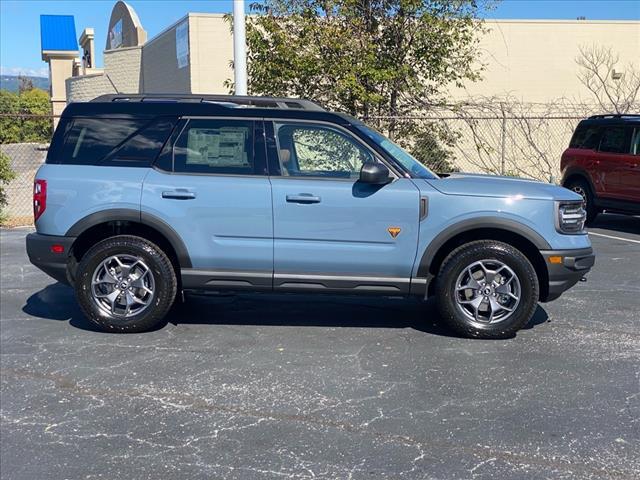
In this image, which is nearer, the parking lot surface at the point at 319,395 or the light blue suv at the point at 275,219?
the parking lot surface at the point at 319,395

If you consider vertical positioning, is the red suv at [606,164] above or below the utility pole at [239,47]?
below

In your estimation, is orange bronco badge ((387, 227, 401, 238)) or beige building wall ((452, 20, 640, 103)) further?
beige building wall ((452, 20, 640, 103))

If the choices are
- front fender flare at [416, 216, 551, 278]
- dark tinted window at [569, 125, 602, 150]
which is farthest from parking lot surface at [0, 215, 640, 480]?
dark tinted window at [569, 125, 602, 150]

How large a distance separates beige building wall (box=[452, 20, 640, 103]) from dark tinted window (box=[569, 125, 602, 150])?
22.9 feet

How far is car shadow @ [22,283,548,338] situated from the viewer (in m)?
6.37

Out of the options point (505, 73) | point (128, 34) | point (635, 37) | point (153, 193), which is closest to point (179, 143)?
Answer: point (153, 193)

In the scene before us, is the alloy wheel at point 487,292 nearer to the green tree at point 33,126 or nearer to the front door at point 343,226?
the front door at point 343,226

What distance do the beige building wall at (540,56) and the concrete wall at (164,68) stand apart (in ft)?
26.9

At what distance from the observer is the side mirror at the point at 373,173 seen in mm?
5559

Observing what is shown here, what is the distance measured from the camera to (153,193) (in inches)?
231

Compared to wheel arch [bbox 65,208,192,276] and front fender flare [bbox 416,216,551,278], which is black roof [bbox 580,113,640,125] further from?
wheel arch [bbox 65,208,192,276]

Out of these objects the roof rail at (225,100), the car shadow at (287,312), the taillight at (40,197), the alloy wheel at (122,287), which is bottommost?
the car shadow at (287,312)

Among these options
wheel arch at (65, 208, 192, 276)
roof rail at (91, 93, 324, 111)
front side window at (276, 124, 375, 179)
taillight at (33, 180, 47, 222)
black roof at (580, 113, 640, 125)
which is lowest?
wheel arch at (65, 208, 192, 276)

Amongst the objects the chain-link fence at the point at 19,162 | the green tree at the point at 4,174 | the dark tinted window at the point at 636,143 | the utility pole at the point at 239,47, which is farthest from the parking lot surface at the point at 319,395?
the chain-link fence at the point at 19,162
